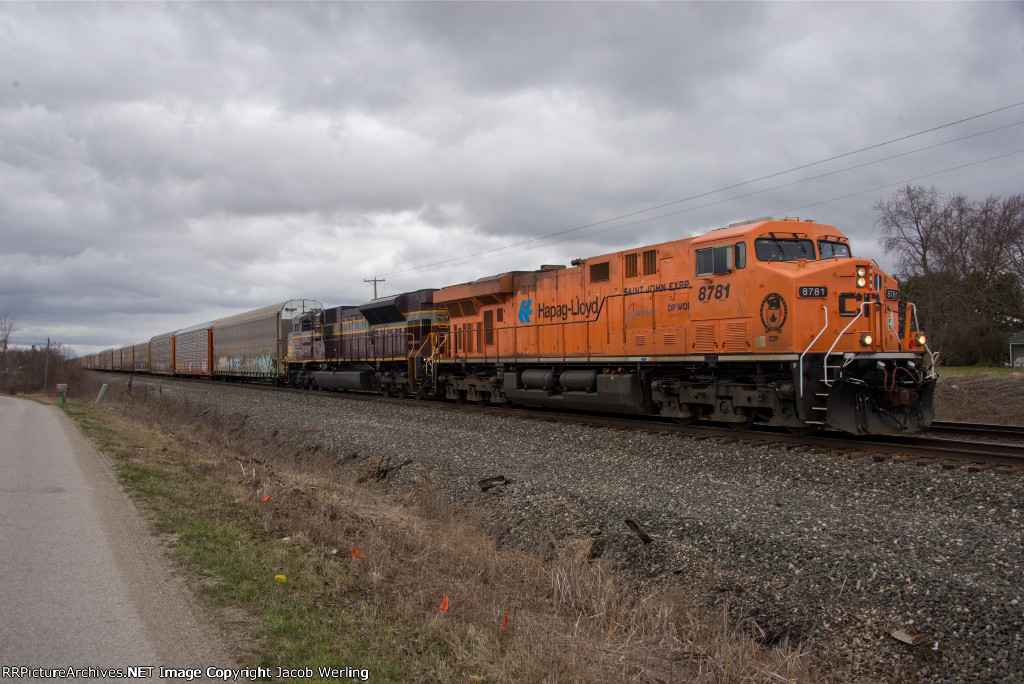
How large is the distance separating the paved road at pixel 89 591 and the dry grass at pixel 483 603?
2.73 ft

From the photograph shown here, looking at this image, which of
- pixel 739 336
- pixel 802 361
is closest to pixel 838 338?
pixel 802 361

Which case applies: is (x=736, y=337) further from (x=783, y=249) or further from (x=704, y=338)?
(x=783, y=249)

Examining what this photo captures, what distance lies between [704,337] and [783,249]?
1991mm

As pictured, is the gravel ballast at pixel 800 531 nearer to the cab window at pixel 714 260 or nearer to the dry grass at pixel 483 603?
the dry grass at pixel 483 603

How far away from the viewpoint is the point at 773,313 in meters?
9.91

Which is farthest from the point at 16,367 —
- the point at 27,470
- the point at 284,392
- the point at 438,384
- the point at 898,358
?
the point at 898,358

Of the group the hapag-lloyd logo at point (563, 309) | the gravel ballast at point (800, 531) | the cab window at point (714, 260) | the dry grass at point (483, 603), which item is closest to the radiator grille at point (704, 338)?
the cab window at point (714, 260)

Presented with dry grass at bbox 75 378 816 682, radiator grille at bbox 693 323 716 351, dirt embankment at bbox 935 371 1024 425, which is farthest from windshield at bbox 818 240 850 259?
dirt embankment at bbox 935 371 1024 425

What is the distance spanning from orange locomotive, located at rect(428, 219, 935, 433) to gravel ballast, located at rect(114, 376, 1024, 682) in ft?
3.53

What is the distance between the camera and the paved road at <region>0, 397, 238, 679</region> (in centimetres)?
352

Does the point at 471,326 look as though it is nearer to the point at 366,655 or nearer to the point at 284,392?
the point at 284,392

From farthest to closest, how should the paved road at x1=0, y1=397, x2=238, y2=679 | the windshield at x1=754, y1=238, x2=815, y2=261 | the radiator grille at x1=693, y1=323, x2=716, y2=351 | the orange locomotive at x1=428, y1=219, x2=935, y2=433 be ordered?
the radiator grille at x1=693, y1=323, x2=716, y2=351
the windshield at x1=754, y1=238, x2=815, y2=261
the orange locomotive at x1=428, y1=219, x2=935, y2=433
the paved road at x1=0, y1=397, x2=238, y2=679

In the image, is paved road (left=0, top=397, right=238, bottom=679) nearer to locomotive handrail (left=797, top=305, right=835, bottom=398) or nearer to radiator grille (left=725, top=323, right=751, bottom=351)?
locomotive handrail (left=797, top=305, right=835, bottom=398)

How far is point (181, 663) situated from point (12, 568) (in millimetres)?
2586
